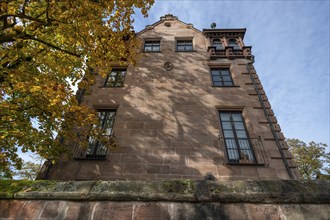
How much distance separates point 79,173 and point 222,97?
857 centimetres

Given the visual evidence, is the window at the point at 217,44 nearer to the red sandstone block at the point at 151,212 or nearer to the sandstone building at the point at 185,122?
the sandstone building at the point at 185,122

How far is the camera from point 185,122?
9.27m

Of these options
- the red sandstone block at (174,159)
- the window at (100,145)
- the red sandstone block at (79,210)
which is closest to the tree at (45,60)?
the window at (100,145)

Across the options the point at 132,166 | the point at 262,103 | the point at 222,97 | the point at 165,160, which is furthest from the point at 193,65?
the point at 132,166

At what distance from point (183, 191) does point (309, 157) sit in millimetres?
35810

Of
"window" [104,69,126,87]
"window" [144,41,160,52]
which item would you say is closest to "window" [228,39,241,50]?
"window" [144,41,160,52]

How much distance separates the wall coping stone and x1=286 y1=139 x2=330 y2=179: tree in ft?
107

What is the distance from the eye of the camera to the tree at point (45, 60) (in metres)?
5.82

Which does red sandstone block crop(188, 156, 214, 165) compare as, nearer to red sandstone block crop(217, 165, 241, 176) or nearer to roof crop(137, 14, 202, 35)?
red sandstone block crop(217, 165, 241, 176)

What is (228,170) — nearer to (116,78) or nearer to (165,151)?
(165,151)

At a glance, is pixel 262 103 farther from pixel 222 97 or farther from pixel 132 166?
pixel 132 166

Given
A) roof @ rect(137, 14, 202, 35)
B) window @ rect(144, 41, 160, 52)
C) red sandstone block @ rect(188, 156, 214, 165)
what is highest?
roof @ rect(137, 14, 202, 35)

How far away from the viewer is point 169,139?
28.6 ft

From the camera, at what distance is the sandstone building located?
7844 millimetres
